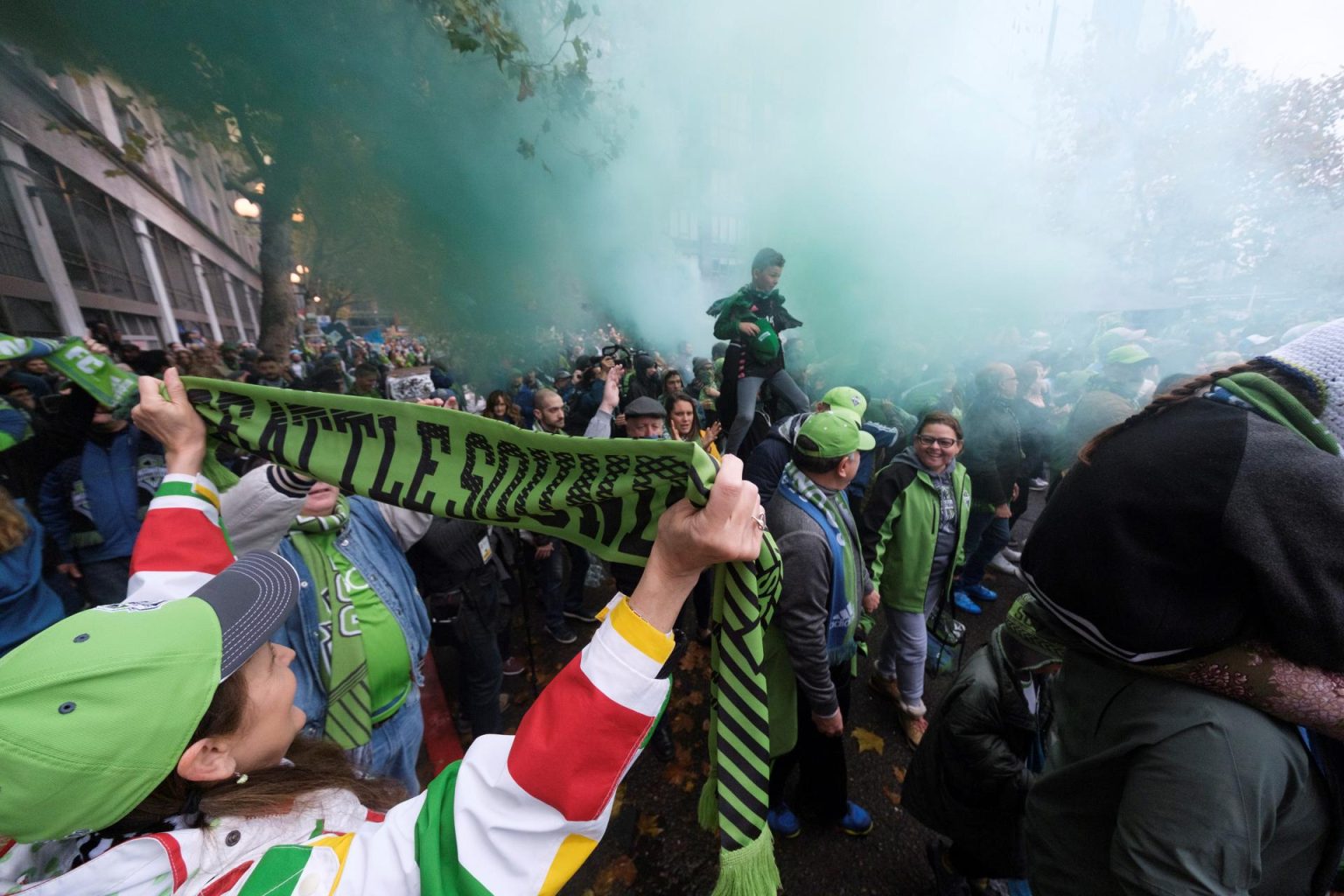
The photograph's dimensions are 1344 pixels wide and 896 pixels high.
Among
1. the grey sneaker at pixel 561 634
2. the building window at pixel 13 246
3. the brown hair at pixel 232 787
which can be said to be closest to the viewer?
the brown hair at pixel 232 787

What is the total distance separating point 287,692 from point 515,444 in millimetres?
760

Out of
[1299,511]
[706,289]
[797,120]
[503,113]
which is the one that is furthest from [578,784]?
[706,289]

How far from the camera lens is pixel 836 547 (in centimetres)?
220

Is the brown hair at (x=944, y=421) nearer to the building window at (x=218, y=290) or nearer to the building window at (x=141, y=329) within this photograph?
the building window at (x=141, y=329)

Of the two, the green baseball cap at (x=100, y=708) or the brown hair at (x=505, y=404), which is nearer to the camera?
the green baseball cap at (x=100, y=708)

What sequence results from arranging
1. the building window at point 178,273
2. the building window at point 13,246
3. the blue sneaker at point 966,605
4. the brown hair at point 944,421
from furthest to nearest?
the building window at point 178,273
the building window at point 13,246
the blue sneaker at point 966,605
the brown hair at point 944,421

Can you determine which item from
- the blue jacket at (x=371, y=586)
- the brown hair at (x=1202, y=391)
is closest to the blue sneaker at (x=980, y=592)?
the brown hair at (x=1202, y=391)

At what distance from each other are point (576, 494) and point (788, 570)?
124 cm

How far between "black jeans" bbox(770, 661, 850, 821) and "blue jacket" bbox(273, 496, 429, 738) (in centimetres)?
178

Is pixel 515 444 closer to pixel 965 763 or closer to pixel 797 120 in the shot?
pixel 965 763

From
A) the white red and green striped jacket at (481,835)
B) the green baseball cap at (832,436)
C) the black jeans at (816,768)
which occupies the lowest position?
the black jeans at (816,768)

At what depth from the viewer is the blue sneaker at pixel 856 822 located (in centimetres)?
255

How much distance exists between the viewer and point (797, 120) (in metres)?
11.4

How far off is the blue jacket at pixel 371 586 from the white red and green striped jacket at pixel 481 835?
2.67ft
